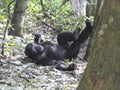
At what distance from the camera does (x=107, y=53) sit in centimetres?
226

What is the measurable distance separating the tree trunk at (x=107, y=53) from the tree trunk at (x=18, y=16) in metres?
4.04

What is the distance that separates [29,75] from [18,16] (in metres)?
2.10

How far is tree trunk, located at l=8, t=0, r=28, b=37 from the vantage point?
6.24 meters

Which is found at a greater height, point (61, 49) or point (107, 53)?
point (107, 53)

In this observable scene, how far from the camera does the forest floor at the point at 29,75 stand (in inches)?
155

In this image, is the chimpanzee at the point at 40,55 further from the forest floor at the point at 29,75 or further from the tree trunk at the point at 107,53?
the tree trunk at the point at 107,53

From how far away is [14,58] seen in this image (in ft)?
17.8

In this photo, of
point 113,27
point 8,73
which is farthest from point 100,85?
point 8,73

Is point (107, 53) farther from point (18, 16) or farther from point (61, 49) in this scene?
point (18, 16)

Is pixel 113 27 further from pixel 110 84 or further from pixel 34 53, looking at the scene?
pixel 34 53

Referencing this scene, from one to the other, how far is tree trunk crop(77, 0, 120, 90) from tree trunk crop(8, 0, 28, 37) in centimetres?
404

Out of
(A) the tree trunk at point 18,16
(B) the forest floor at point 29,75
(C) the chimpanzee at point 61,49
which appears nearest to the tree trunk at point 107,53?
(B) the forest floor at point 29,75

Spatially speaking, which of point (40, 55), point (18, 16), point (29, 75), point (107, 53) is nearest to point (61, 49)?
point (40, 55)

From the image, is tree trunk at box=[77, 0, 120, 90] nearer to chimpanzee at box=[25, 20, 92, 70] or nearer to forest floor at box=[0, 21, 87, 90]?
forest floor at box=[0, 21, 87, 90]
